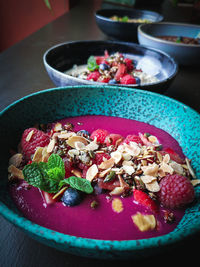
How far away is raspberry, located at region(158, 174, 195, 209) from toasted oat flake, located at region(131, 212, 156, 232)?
52mm

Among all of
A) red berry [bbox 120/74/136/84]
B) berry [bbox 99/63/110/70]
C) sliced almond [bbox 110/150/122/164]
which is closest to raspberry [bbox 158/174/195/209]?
sliced almond [bbox 110/150/122/164]

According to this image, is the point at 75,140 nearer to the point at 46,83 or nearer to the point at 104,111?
the point at 104,111

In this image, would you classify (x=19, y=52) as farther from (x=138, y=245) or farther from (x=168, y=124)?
(x=138, y=245)

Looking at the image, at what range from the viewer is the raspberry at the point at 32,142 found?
2.02 feet

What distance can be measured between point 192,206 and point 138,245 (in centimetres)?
22

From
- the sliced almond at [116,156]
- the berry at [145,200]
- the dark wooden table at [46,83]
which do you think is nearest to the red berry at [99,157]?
the sliced almond at [116,156]

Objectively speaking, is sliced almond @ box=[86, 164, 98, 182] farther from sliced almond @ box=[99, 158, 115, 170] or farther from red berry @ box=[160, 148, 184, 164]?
red berry @ box=[160, 148, 184, 164]

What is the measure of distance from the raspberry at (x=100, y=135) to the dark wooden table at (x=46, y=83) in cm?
30

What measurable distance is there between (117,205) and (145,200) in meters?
0.06

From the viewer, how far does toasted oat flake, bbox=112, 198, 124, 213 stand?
0.50 m

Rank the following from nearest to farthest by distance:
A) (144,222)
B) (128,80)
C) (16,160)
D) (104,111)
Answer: (144,222)
(16,160)
(104,111)
(128,80)

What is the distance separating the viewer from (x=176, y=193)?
505 mm

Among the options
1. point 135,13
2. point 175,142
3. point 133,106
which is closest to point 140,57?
point 133,106

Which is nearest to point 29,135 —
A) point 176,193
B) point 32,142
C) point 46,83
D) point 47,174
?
point 32,142
